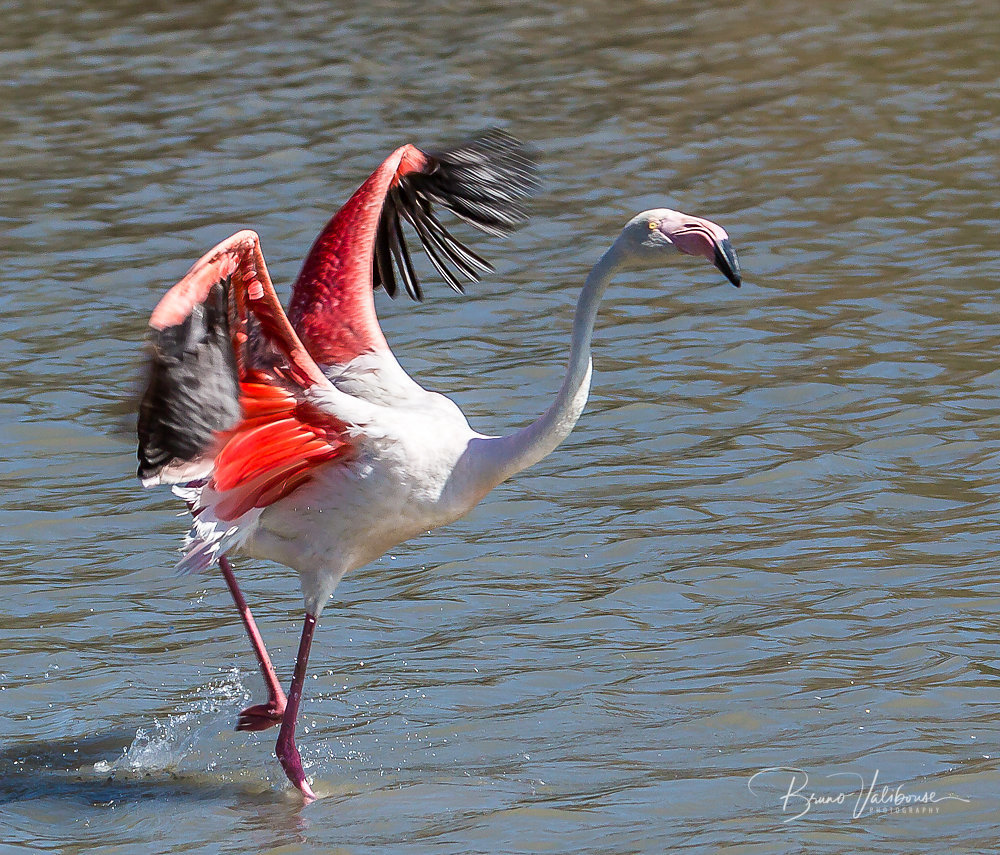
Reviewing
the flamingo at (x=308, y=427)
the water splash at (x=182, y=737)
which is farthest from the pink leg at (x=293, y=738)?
the water splash at (x=182, y=737)

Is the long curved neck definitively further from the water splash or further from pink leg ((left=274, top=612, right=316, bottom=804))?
the water splash

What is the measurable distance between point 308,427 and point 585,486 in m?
2.37

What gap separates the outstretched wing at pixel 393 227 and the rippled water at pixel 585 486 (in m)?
0.97

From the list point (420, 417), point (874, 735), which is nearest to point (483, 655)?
point (420, 417)

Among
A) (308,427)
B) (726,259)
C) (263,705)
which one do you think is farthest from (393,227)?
(726,259)

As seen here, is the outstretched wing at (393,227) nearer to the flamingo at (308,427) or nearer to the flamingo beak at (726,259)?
the flamingo at (308,427)

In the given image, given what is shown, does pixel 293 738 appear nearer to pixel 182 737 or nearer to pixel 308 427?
pixel 182 737

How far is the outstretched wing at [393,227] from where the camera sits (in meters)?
6.48

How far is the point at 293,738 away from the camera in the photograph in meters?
5.69

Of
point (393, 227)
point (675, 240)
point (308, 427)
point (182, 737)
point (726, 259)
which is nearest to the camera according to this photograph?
point (726, 259)

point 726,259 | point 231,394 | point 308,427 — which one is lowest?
point 308,427

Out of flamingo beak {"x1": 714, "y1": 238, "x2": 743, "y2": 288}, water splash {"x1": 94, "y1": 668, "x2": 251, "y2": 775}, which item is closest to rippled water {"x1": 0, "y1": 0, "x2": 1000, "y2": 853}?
water splash {"x1": 94, "y1": 668, "x2": 251, "y2": 775}

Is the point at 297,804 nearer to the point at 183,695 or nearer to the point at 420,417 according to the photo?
the point at 183,695

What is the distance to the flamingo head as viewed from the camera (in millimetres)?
5188
